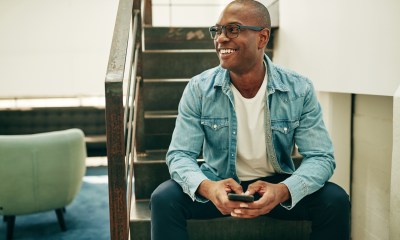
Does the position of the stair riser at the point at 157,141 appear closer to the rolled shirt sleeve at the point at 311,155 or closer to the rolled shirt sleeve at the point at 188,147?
the rolled shirt sleeve at the point at 188,147

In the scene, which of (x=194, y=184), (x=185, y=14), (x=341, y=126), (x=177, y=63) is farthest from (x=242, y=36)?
(x=185, y=14)

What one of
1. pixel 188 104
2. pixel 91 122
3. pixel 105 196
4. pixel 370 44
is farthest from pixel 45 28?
pixel 370 44

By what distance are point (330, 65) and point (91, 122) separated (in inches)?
144

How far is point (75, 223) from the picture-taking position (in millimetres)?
2385

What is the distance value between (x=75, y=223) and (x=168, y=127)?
1.15 meters

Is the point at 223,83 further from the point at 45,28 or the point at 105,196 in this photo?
the point at 45,28

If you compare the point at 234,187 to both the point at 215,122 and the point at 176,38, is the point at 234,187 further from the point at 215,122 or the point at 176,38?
the point at 176,38

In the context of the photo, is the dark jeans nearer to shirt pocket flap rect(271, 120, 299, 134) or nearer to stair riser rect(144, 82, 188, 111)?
shirt pocket flap rect(271, 120, 299, 134)

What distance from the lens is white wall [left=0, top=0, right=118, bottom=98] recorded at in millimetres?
4859

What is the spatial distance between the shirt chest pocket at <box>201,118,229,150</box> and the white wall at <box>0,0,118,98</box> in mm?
4022

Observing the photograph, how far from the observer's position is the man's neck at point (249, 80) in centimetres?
131

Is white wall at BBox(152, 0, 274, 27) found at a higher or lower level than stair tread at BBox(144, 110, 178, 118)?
higher

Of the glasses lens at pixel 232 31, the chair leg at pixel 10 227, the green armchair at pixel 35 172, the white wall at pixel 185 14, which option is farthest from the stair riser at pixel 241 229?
the white wall at pixel 185 14

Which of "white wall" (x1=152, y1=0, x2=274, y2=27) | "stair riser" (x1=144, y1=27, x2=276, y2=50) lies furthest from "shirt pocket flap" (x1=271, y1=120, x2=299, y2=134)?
"white wall" (x1=152, y1=0, x2=274, y2=27)
